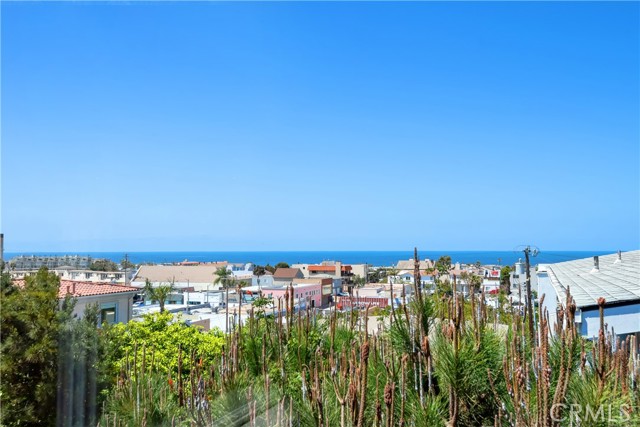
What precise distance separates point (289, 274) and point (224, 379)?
64883 millimetres

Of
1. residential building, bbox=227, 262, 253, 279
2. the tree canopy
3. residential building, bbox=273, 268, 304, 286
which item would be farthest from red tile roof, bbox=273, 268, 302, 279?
the tree canopy

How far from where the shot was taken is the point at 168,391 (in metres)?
3.89

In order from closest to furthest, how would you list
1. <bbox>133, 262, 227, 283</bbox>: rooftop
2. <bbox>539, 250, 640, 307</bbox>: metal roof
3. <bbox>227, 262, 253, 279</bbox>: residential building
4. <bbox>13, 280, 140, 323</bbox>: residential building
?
<bbox>539, 250, 640, 307</bbox>: metal roof
<bbox>13, 280, 140, 323</bbox>: residential building
<bbox>227, 262, 253, 279</bbox>: residential building
<bbox>133, 262, 227, 283</bbox>: rooftop

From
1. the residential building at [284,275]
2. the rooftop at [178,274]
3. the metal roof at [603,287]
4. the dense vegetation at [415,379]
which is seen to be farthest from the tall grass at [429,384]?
the rooftop at [178,274]

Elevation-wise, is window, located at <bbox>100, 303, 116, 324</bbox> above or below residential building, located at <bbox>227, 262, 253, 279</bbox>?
above

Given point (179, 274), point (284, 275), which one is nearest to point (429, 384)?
point (284, 275)

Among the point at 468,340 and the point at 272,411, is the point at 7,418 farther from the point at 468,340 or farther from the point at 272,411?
the point at 468,340

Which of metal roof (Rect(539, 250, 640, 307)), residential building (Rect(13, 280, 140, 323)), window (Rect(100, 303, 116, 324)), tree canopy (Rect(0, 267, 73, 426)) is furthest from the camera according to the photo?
window (Rect(100, 303, 116, 324))

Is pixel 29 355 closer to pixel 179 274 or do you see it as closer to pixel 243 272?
pixel 179 274

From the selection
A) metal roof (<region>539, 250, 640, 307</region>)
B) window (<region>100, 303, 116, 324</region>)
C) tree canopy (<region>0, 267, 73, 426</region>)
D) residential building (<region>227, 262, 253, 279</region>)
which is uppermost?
metal roof (<region>539, 250, 640, 307</region>)

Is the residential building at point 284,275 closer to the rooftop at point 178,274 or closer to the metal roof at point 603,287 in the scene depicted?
the rooftop at point 178,274

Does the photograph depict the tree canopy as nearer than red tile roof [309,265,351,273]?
Yes

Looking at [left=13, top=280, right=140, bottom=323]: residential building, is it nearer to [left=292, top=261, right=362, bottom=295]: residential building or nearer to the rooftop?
the rooftop

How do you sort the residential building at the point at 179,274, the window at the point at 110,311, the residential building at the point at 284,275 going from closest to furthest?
the window at the point at 110,311 → the residential building at the point at 284,275 → the residential building at the point at 179,274
